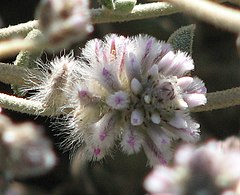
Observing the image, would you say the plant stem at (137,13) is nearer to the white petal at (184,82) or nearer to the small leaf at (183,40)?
the small leaf at (183,40)

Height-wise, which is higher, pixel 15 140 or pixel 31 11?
pixel 15 140

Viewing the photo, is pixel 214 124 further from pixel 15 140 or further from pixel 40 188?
pixel 15 140

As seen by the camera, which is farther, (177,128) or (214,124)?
(214,124)

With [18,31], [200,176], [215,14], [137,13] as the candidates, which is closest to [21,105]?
[18,31]

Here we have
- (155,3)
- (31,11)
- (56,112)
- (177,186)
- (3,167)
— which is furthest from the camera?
(31,11)

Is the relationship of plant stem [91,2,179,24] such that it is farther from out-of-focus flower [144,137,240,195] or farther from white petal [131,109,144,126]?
out-of-focus flower [144,137,240,195]

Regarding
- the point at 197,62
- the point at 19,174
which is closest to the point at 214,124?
the point at 197,62

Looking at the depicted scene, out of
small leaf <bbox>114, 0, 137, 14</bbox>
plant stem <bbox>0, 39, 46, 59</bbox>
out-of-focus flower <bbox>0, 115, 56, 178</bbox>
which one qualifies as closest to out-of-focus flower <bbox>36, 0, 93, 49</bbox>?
plant stem <bbox>0, 39, 46, 59</bbox>
